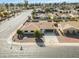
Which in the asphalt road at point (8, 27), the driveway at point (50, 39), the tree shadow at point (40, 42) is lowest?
the asphalt road at point (8, 27)

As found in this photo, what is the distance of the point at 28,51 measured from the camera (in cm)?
1648

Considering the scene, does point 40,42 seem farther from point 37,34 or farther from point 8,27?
point 8,27

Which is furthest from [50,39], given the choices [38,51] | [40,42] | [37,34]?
[38,51]

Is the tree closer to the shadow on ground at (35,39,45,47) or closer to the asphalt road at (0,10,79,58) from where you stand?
the shadow on ground at (35,39,45,47)

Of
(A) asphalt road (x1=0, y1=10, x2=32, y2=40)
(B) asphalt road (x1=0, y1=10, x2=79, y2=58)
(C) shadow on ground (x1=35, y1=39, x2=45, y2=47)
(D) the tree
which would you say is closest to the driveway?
(C) shadow on ground (x1=35, y1=39, x2=45, y2=47)

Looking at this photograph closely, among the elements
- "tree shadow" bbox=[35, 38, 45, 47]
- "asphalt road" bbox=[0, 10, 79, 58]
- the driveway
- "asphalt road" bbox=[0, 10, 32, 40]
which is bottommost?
"asphalt road" bbox=[0, 10, 32, 40]

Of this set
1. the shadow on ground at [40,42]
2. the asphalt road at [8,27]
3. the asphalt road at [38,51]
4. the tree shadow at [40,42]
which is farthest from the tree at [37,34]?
the asphalt road at [8,27]

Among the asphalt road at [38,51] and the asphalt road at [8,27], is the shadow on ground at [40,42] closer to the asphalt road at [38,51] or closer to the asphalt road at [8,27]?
the asphalt road at [38,51]

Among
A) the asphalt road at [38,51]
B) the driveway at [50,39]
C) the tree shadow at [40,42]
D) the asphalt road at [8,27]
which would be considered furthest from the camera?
the asphalt road at [8,27]

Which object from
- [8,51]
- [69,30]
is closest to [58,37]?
[69,30]

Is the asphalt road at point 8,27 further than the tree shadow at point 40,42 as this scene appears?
Yes

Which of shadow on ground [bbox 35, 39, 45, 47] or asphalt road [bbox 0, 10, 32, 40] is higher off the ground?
shadow on ground [bbox 35, 39, 45, 47]

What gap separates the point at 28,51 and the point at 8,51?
1.73 metres

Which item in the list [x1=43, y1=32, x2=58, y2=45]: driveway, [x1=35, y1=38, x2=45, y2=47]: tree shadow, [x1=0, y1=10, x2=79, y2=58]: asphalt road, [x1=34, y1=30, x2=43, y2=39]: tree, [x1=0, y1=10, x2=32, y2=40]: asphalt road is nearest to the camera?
[x1=0, y1=10, x2=79, y2=58]: asphalt road
